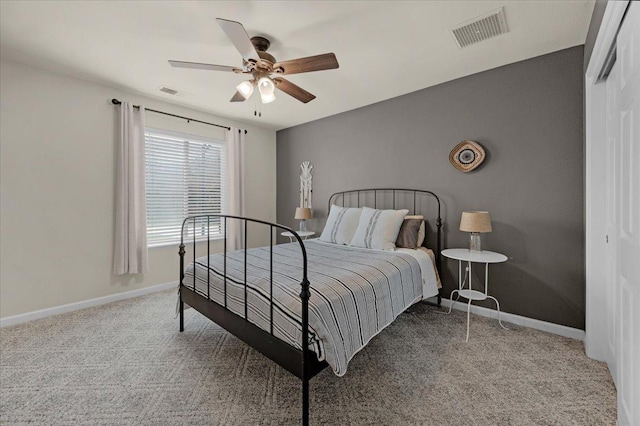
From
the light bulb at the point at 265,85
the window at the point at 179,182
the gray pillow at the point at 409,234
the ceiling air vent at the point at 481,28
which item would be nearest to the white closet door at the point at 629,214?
the ceiling air vent at the point at 481,28

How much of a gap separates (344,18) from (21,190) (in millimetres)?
3412

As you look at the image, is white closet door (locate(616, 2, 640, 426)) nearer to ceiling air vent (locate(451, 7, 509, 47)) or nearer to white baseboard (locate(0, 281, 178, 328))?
ceiling air vent (locate(451, 7, 509, 47))

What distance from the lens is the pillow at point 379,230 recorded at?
2.96 m

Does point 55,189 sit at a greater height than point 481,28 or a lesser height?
lesser

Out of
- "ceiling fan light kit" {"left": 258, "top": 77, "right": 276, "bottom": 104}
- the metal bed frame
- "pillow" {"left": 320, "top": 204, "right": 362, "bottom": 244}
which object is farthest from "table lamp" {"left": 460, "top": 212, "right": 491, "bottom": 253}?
"ceiling fan light kit" {"left": 258, "top": 77, "right": 276, "bottom": 104}

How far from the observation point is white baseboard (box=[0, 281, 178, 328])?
8.79ft

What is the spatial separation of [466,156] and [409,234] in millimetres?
1030

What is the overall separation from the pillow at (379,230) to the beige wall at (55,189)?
2.88 meters

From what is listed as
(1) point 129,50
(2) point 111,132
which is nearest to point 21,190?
(2) point 111,132

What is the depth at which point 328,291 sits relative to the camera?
1680mm

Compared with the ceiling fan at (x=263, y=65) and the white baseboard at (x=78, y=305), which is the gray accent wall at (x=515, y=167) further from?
the white baseboard at (x=78, y=305)

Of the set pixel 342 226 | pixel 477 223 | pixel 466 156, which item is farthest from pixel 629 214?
pixel 342 226

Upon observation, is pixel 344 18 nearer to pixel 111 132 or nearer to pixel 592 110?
pixel 592 110

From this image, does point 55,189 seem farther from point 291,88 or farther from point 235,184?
point 291,88
